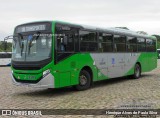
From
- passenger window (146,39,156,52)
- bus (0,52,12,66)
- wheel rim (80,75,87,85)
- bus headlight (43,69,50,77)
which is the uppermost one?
passenger window (146,39,156,52)

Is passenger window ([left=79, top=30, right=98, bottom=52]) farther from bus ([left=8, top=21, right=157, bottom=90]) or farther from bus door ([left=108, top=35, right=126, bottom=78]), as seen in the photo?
bus door ([left=108, top=35, right=126, bottom=78])

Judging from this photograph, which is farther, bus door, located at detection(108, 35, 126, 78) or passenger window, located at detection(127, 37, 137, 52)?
passenger window, located at detection(127, 37, 137, 52)

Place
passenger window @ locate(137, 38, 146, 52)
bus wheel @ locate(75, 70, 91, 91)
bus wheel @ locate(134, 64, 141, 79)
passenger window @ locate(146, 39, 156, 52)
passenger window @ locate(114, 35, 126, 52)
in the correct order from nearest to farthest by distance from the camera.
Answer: bus wheel @ locate(75, 70, 91, 91), passenger window @ locate(114, 35, 126, 52), bus wheel @ locate(134, 64, 141, 79), passenger window @ locate(137, 38, 146, 52), passenger window @ locate(146, 39, 156, 52)

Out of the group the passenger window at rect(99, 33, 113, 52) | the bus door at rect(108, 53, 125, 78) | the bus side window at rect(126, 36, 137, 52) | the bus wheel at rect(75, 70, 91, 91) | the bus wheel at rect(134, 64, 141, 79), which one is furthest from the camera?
the bus wheel at rect(134, 64, 141, 79)

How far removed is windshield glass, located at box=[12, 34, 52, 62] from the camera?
12.8 meters

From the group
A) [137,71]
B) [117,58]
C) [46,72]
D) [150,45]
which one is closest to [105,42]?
[117,58]

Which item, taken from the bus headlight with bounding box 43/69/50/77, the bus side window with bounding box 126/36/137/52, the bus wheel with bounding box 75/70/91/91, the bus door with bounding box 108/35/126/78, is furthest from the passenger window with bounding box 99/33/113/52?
the bus headlight with bounding box 43/69/50/77

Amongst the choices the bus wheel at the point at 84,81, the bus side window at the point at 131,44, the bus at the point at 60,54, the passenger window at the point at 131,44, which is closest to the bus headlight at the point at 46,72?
the bus at the point at 60,54

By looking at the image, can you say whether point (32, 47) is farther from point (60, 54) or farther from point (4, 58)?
point (4, 58)

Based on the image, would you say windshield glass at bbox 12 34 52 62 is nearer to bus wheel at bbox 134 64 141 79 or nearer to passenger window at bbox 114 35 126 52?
passenger window at bbox 114 35 126 52

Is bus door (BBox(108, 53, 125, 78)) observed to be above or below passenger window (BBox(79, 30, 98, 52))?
below

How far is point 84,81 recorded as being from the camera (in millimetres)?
14867

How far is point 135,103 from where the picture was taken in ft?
35.1

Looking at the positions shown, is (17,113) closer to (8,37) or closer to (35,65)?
(35,65)
